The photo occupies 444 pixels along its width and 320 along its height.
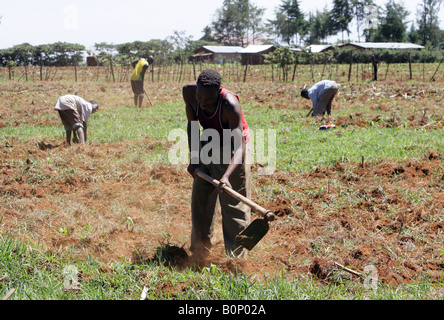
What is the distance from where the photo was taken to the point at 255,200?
493cm

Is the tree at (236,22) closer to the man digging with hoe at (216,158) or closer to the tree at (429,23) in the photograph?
the tree at (429,23)

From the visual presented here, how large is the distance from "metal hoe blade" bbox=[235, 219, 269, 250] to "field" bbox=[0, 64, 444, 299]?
0.78 feet

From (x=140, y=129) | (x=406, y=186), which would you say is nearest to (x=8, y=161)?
(x=140, y=129)

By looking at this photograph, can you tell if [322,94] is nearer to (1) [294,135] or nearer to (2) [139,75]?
(1) [294,135]

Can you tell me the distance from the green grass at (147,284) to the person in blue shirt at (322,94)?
624 centimetres

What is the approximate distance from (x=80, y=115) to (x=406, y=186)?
218 inches

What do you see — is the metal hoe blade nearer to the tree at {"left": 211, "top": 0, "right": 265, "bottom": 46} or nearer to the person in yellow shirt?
the person in yellow shirt

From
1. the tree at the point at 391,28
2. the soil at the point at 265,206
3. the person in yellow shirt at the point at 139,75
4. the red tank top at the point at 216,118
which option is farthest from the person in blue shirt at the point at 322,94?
the tree at the point at 391,28

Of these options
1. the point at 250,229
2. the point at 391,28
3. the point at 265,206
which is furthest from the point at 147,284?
the point at 391,28

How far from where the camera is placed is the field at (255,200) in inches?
111

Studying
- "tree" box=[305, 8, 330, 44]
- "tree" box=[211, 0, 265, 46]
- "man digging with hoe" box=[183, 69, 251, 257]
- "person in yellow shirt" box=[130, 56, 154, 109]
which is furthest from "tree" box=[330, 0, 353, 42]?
"man digging with hoe" box=[183, 69, 251, 257]
